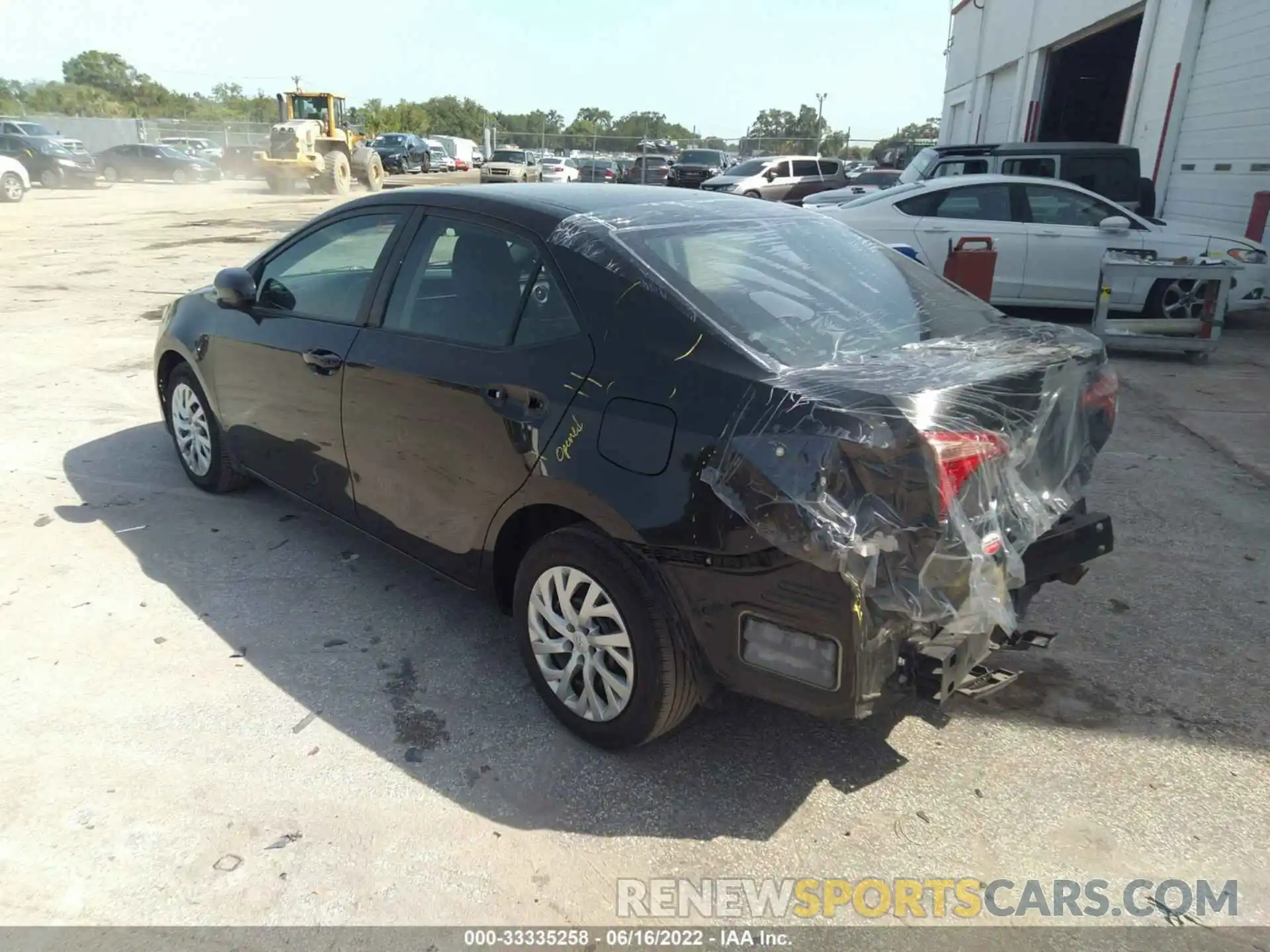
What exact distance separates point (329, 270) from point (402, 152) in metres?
40.4

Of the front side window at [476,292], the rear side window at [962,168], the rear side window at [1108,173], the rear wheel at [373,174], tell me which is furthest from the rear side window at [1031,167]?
the rear wheel at [373,174]

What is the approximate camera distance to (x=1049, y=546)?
2.84m

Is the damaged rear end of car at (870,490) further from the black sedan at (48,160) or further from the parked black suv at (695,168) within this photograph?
the black sedan at (48,160)

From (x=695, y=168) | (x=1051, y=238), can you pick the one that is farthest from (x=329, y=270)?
(x=695, y=168)

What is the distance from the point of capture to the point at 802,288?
306cm

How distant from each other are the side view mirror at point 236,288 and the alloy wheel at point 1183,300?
8507 mm

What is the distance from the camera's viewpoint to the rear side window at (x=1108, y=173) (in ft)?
36.5

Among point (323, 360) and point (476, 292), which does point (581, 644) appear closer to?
point (476, 292)

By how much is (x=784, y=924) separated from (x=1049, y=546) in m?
1.44

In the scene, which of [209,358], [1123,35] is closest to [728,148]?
[1123,35]

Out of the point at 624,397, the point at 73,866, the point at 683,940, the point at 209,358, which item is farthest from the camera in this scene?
the point at 209,358

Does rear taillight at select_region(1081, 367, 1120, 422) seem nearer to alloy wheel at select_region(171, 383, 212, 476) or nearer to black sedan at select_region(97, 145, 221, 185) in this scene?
alloy wheel at select_region(171, 383, 212, 476)

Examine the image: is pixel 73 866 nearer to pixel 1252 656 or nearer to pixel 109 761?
pixel 109 761

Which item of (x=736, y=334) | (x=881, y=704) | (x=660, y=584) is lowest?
(x=881, y=704)
